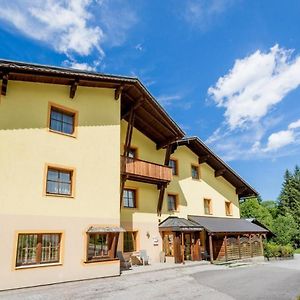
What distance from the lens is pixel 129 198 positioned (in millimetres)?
20031

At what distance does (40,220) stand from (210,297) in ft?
24.8

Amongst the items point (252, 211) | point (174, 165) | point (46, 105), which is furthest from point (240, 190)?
point (46, 105)

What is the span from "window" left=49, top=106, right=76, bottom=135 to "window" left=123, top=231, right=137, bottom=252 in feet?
25.2

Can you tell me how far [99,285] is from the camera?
12.7 meters

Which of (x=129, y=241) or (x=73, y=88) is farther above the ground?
(x=73, y=88)

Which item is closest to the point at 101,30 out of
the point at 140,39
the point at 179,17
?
the point at 140,39

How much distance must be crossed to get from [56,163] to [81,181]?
1.53m

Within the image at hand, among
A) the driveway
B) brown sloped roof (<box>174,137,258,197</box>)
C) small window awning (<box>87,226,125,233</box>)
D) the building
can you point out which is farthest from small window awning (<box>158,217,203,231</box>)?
brown sloped roof (<box>174,137,258,197</box>)

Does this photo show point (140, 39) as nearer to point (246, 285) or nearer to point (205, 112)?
point (246, 285)

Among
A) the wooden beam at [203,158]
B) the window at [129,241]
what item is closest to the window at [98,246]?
the window at [129,241]

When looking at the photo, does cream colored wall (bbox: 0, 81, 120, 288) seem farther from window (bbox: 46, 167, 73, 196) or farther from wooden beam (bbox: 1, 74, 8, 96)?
window (bbox: 46, 167, 73, 196)

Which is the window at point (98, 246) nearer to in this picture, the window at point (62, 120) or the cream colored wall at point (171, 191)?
the cream colored wall at point (171, 191)

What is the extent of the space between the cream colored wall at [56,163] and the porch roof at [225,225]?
875 cm

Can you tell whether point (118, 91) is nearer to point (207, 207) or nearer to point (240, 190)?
point (207, 207)
